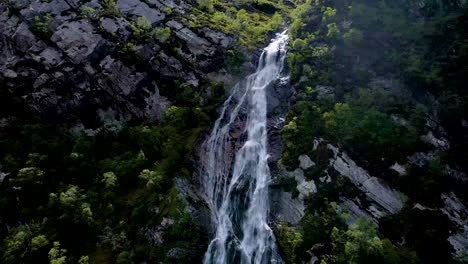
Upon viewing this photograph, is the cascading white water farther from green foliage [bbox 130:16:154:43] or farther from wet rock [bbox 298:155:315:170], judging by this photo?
green foliage [bbox 130:16:154:43]

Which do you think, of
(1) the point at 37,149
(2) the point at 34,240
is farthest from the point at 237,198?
(1) the point at 37,149

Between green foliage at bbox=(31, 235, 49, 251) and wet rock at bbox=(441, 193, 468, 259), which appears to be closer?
wet rock at bbox=(441, 193, 468, 259)

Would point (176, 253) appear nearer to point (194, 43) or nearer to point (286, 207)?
Answer: point (286, 207)

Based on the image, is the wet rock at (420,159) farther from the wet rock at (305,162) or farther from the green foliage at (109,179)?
the green foliage at (109,179)

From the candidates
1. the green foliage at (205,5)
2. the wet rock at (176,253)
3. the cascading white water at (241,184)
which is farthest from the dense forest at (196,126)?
the green foliage at (205,5)

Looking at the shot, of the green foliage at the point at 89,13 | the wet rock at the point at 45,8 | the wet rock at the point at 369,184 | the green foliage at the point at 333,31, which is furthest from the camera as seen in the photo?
the green foliage at the point at 89,13

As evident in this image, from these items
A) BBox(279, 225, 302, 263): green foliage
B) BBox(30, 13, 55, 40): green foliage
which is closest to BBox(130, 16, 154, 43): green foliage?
BBox(30, 13, 55, 40): green foliage

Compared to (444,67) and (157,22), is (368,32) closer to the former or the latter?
(444,67)

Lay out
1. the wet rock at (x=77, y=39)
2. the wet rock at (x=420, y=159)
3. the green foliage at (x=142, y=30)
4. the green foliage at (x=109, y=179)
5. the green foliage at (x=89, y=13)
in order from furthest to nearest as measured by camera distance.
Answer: the green foliage at (x=89, y=13), the green foliage at (x=142, y=30), the wet rock at (x=77, y=39), the green foliage at (x=109, y=179), the wet rock at (x=420, y=159)
